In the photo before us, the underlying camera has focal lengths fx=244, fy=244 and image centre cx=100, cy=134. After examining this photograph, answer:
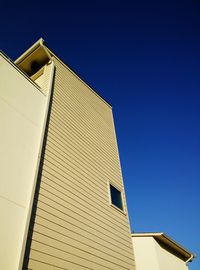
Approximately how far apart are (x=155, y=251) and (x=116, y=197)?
20.5ft

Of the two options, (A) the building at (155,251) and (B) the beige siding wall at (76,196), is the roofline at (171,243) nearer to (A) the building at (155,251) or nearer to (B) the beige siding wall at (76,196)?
(A) the building at (155,251)

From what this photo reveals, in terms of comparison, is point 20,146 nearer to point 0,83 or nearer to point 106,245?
point 0,83

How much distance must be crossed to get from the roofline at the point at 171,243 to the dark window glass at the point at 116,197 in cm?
572

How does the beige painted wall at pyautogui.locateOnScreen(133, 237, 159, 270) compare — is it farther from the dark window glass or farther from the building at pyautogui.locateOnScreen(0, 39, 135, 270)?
the dark window glass

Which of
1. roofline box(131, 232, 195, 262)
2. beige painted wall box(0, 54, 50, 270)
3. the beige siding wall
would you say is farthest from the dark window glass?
roofline box(131, 232, 195, 262)

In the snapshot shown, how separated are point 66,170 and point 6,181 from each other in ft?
5.90

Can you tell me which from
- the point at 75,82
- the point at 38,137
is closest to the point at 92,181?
the point at 38,137

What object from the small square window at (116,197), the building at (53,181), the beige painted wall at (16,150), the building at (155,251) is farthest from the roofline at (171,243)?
the beige painted wall at (16,150)

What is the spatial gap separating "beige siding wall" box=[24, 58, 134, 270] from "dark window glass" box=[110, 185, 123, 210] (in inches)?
9.9

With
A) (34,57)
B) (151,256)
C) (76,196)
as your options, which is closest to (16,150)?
(76,196)

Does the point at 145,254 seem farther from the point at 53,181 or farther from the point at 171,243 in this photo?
the point at 53,181

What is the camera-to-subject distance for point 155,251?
12.1 m

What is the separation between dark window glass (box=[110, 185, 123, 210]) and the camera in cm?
744

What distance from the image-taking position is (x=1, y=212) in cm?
390
